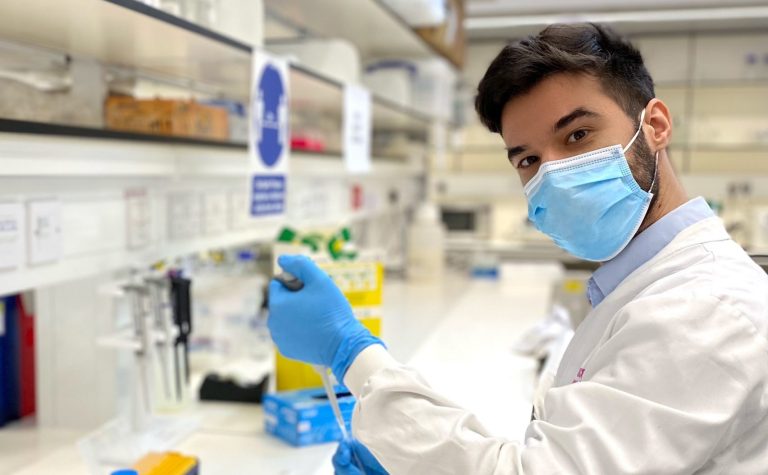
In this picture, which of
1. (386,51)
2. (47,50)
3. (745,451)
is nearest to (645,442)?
(745,451)

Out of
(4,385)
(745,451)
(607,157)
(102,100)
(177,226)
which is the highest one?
(102,100)

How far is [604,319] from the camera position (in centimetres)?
95

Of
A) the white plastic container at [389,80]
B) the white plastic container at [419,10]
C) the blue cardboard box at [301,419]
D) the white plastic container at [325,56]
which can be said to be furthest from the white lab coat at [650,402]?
the white plastic container at [389,80]

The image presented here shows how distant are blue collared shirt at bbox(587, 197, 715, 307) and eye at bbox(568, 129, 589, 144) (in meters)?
0.16

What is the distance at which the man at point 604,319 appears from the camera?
74cm

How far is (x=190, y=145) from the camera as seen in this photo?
1.60 meters

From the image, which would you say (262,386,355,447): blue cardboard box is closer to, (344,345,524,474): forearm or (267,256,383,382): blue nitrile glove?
(267,256,383,382): blue nitrile glove

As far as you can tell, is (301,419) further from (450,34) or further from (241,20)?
(450,34)

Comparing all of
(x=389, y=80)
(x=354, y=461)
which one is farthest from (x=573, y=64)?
(x=389, y=80)

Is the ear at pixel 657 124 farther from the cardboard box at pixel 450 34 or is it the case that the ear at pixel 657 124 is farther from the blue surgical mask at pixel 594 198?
the cardboard box at pixel 450 34

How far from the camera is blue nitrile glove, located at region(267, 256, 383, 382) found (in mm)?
1018

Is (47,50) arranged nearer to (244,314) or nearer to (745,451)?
(244,314)

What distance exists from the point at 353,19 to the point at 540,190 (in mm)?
1737

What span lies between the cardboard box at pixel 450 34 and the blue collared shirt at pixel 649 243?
2.00 metres
